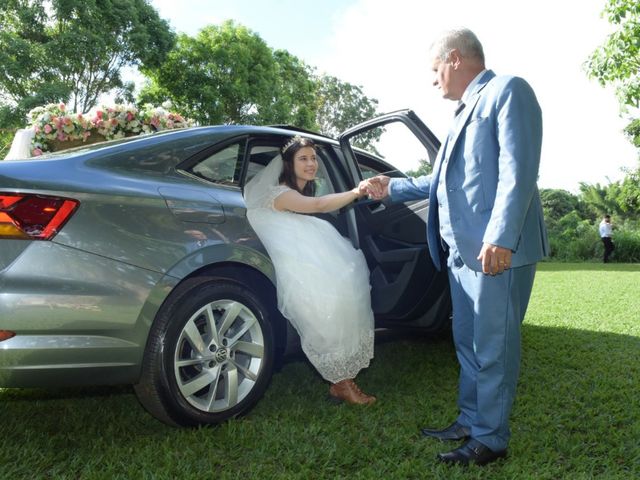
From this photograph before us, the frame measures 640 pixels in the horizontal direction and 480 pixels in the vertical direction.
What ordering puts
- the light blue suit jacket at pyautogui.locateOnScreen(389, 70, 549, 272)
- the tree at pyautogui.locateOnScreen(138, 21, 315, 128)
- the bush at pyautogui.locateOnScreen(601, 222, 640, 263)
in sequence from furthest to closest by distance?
the tree at pyautogui.locateOnScreen(138, 21, 315, 128)
the bush at pyautogui.locateOnScreen(601, 222, 640, 263)
the light blue suit jacket at pyautogui.locateOnScreen(389, 70, 549, 272)

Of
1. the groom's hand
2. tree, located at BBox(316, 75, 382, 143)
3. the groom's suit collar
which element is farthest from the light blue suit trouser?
tree, located at BBox(316, 75, 382, 143)

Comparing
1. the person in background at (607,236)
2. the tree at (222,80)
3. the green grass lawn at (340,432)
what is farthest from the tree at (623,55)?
the tree at (222,80)

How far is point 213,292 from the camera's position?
2863mm

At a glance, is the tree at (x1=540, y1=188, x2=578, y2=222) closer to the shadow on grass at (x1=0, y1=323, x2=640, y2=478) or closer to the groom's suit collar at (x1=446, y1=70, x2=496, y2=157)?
the shadow on grass at (x1=0, y1=323, x2=640, y2=478)

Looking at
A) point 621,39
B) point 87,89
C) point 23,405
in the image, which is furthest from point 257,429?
point 87,89

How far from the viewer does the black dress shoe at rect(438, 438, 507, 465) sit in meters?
2.64

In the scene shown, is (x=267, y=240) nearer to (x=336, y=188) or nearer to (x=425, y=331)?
(x=336, y=188)

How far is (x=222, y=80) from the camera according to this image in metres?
26.0

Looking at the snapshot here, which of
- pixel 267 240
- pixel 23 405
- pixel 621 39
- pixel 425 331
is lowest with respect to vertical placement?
pixel 23 405

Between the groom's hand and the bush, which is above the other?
the groom's hand

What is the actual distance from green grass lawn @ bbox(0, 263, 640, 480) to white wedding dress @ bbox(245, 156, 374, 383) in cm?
33

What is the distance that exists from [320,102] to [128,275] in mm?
37864

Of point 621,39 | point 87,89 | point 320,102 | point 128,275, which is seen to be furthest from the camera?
point 320,102

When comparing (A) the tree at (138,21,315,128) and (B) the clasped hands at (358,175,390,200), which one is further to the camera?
(A) the tree at (138,21,315,128)
